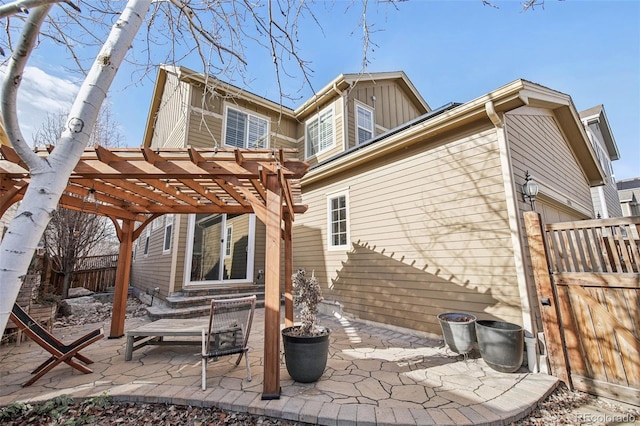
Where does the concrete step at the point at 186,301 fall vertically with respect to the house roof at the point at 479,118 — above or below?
below

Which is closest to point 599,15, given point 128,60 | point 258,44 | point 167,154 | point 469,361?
point 258,44

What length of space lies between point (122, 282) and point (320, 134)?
23.7ft

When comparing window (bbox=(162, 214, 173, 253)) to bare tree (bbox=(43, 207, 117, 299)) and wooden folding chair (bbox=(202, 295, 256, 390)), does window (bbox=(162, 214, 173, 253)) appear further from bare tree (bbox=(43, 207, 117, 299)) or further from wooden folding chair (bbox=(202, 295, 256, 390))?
wooden folding chair (bbox=(202, 295, 256, 390))

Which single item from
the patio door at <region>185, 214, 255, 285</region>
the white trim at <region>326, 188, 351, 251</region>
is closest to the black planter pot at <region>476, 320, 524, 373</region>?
the white trim at <region>326, 188, 351, 251</region>

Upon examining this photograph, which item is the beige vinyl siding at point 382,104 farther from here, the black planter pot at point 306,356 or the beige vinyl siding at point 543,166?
the black planter pot at point 306,356

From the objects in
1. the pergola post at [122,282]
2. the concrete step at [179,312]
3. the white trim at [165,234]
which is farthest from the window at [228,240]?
the pergola post at [122,282]

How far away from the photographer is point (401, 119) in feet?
36.5

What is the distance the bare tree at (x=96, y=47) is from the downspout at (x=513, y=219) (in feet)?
7.95

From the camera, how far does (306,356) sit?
303 centimetres

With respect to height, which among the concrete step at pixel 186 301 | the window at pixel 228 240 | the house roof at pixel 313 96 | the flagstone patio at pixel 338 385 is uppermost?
the house roof at pixel 313 96

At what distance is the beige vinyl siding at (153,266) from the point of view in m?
7.62

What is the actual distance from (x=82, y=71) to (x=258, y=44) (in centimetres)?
187

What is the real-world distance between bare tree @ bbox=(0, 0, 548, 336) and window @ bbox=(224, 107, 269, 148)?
5477mm

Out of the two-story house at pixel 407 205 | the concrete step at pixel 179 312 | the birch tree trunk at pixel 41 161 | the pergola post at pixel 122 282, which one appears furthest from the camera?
the concrete step at pixel 179 312
